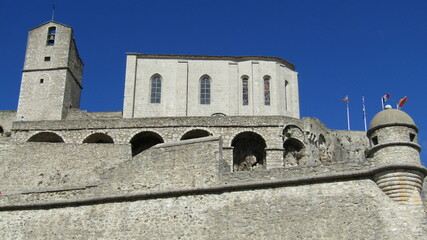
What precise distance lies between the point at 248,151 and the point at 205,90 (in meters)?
9.09

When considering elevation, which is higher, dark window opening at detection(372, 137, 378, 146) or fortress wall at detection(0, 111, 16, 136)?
fortress wall at detection(0, 111, 16, 136)

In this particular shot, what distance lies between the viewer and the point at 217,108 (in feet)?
128

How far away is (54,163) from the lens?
2691cm

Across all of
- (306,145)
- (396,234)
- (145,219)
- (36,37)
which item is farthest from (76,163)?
(36,37)

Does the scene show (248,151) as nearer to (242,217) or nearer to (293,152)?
(293,152)

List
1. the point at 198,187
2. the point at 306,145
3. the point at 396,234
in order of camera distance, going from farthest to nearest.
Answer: the point at 306,145, the point at 198,187, the point at 396,234

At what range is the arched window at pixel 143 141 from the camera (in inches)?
1276

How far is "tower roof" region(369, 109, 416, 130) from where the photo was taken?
58.5ft

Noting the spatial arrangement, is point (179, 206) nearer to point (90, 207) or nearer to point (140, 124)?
point (90, 207)

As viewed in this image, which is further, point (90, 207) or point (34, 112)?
point (34, 112)

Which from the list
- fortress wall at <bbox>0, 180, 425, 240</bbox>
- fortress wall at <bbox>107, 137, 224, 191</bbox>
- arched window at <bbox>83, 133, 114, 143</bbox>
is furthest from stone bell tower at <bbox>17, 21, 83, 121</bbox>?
fortress wall at <bbox>107, 137, 224, 191</bbox>

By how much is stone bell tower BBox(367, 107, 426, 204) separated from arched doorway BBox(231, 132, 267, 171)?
43.0 feet

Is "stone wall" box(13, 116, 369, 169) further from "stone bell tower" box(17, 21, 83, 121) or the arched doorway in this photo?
"stone bell tower" box(17, 21, 83, 121)

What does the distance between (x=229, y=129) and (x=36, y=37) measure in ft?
62.5
